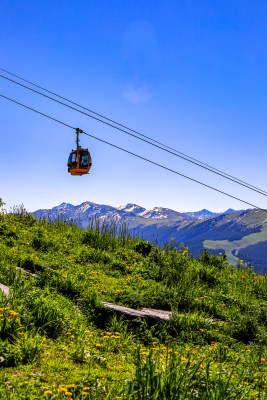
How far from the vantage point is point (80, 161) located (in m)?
10.9

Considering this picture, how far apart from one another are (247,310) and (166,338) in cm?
368

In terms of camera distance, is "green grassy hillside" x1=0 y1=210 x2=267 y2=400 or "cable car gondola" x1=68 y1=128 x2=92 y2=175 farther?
"cable car gondola" x1=68 y1=128 x2=92 y2=175

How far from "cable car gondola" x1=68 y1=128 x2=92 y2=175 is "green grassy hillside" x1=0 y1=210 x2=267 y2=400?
3.14 metres

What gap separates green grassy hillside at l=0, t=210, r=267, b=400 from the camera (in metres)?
3.88

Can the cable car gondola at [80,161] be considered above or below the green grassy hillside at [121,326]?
above

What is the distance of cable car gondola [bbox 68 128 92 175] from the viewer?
35.8ft

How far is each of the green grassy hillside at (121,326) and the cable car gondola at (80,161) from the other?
3.14 metres

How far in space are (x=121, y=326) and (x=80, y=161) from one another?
609 cm

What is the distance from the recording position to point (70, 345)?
532 centimetres

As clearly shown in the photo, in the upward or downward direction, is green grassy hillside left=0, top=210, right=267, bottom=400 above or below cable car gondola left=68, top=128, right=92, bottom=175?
below

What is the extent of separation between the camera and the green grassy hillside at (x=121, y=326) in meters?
3.88

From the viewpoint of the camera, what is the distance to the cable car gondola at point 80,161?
10922 mm

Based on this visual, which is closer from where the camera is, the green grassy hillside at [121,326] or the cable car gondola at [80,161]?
the green grassy hillside at [121,326]

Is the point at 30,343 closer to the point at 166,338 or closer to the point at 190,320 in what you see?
the point at 166,338
